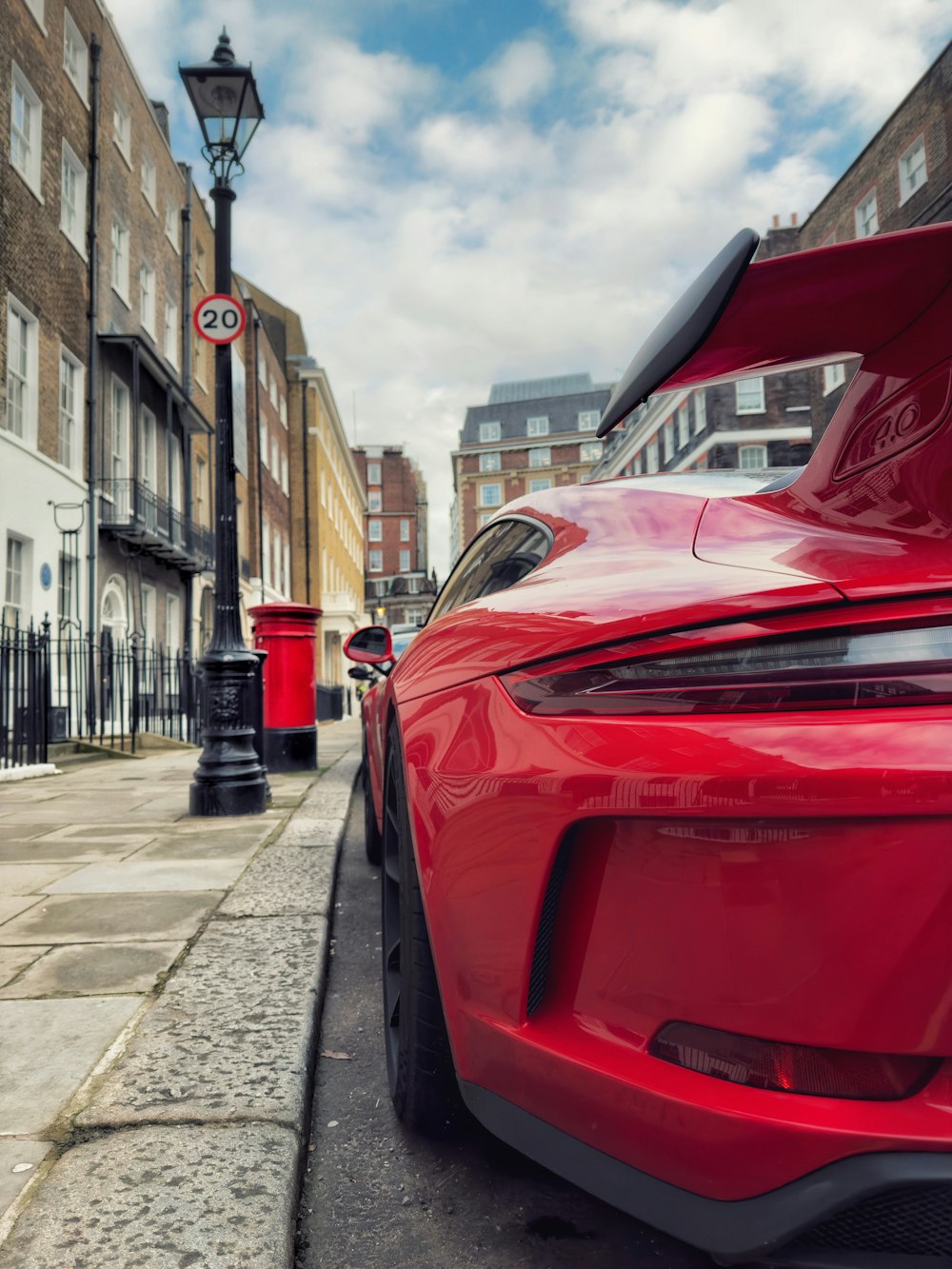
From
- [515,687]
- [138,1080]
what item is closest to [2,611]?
[138,1080]

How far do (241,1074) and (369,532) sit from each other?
90750mm

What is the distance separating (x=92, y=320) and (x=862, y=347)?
17.3m

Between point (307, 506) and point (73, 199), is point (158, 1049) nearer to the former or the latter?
point (73, 199)

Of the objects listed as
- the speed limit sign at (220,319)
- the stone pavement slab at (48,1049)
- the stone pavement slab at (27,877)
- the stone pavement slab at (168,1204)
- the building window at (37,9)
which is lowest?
the stone pavement slab at (168,1204)

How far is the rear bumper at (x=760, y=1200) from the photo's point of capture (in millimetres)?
1049

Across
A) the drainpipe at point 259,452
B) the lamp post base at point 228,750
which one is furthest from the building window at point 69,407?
the drainpipe at point 259,452

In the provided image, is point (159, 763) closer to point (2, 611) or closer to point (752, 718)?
point (2, 611)

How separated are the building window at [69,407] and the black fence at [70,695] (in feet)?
9.51

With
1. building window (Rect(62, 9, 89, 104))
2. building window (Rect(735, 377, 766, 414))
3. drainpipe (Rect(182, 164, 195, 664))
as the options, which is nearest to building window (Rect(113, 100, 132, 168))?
building window (Rect(62, 9, 89, 104))

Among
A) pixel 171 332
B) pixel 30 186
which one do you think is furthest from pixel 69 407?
pixel 171 332

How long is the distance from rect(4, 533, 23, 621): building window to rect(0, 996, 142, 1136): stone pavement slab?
12.0m

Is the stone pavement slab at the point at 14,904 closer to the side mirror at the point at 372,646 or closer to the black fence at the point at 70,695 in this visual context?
the side mirror at the point at 372,646

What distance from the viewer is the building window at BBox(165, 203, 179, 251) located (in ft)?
70.2

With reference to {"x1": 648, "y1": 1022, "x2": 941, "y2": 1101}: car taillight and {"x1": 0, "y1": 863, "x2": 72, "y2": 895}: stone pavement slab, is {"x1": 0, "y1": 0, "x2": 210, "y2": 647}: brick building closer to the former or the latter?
Answer: {"x1": 0, "y1": 863, "x2": 72, "y2": 895}: stone pavement slab
